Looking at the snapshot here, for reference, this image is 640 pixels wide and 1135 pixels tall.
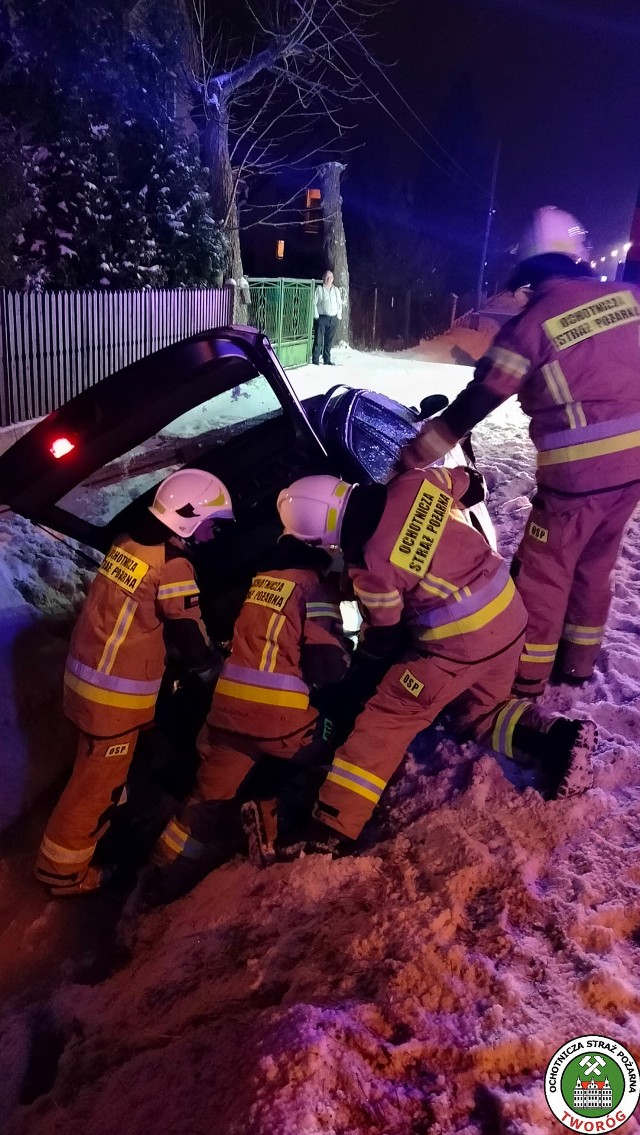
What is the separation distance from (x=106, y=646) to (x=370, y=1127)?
1852mm

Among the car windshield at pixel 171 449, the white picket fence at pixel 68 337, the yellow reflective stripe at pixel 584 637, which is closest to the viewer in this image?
the car windshield at pixel 171 449

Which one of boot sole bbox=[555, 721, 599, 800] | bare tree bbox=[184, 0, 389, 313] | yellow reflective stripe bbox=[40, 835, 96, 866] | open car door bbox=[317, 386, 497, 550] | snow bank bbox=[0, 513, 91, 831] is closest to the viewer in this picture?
boot sole bbox=[555, 721, 599, 800]

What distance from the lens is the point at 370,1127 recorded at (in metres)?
1.61

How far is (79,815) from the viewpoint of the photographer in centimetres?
301

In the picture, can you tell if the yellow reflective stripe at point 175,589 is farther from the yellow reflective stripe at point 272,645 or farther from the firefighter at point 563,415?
the firefighter at point 563,415

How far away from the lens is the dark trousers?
44.4 feet

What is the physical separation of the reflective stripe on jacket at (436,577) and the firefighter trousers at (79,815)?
119 centimetres

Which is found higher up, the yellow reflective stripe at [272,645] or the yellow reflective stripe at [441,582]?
the yellow reflective stripe at [441,582]

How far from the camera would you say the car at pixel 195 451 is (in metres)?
2.92

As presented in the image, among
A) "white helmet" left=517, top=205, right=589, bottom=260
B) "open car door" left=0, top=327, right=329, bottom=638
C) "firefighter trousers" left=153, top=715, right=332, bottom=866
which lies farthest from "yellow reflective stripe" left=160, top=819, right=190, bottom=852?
"white helmet" left=517, top=205, right=589, bottom=260

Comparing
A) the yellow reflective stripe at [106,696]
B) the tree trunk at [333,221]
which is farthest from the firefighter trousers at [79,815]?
the tree trunk at [333,221]

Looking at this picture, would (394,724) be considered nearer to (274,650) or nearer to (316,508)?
A: (274,650)

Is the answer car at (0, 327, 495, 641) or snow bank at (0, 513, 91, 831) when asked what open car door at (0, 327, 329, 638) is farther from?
snow bank at (0, 513, 91, 831)

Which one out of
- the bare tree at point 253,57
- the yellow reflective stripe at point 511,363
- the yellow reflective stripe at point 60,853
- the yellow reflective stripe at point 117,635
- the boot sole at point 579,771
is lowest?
the yellow reflective stripe at point 60,853
